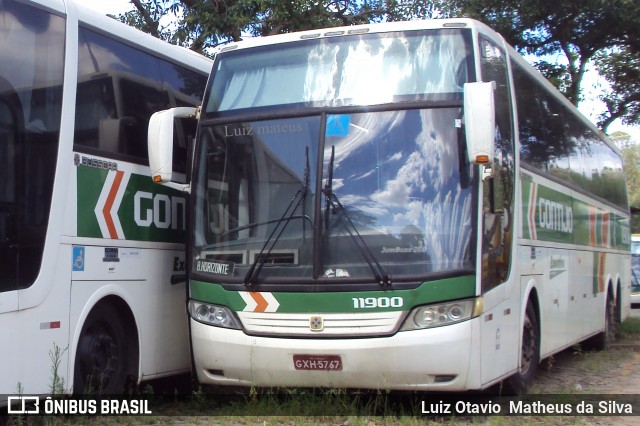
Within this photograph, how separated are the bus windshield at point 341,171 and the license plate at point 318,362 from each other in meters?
0.64

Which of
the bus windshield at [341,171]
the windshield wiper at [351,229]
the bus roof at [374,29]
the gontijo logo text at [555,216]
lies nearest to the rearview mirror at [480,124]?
the bus windshield at [341,171]

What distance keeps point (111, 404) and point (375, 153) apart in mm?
3154

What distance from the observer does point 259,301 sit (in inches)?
268

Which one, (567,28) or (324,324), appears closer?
(324,324)

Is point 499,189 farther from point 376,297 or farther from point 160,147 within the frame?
point 160,147

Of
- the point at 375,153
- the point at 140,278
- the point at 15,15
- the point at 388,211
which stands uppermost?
the point at 15,15

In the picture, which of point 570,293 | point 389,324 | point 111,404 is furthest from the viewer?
point 570,293

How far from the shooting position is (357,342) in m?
6.49

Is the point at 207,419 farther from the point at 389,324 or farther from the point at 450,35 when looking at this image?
the point at 450,35

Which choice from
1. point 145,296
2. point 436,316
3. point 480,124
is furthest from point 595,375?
point 145,296

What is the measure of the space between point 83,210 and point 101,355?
1.34 metres

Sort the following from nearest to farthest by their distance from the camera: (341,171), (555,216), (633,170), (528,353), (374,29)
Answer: (341,171) → (374,29) → (528,353) → (555,216) → (633,170)

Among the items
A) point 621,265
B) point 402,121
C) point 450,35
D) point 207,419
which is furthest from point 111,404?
point 621,265

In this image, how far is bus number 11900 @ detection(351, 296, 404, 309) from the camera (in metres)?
6.44
